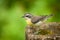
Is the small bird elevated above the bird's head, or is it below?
below

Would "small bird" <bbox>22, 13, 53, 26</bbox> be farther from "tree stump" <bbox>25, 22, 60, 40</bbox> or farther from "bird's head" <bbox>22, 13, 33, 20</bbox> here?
"tree stump" <bbox>25, 22, 60, 40</bbox>

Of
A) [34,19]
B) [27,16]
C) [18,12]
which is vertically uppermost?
[18,12]

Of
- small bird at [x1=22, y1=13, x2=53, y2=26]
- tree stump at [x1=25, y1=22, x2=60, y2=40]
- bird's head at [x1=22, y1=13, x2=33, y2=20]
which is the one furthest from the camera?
bird's head at [x1=22, y1=13, x2=33, y2=20]

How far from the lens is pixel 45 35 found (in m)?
5.43

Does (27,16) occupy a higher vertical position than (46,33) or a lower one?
higher

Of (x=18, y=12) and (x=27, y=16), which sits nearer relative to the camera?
(x=27, y=16)

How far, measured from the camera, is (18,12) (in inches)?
361

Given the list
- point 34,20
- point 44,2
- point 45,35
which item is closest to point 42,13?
point 44,2

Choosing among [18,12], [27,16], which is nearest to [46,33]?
[27,16]

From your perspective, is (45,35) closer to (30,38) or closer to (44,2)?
(30,38)

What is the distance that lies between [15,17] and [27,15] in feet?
1.08

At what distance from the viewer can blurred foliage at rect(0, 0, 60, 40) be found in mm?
8922

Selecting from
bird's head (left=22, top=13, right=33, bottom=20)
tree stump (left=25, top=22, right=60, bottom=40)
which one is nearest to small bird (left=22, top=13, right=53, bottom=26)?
bird's head (left=22, top=13, right=33, bottom=20)

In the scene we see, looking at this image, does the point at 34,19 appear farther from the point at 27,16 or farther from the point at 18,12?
the point at 18,12
